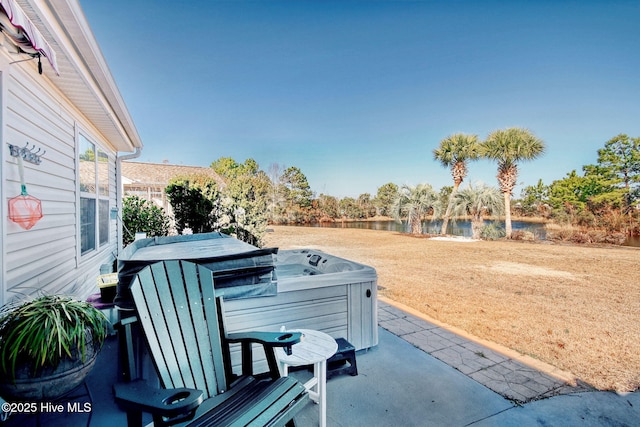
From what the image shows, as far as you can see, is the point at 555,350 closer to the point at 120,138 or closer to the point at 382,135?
the point at 120,138

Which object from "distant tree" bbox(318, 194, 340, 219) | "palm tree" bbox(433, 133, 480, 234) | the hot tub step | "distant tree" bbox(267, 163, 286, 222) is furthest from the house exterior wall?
"distant tree" bbox(318, 194, 340, 219)

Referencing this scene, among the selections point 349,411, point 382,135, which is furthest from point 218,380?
point 382,135

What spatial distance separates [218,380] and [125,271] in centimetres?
99

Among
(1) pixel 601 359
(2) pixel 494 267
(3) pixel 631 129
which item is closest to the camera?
(1) pixel 601 359

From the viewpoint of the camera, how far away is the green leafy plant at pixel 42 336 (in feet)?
4.09

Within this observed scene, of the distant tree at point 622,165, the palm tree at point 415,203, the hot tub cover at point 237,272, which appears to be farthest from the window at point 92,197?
the distant tree at point 622,165

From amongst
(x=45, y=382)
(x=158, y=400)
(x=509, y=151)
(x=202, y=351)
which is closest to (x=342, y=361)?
(x=202, y=351)

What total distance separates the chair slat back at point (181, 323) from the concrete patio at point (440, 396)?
20.9 inches

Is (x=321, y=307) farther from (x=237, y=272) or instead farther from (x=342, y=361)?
(x=237, y=272)

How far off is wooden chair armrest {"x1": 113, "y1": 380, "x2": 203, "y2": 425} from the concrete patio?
0.82 m

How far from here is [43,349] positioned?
4.17 ft

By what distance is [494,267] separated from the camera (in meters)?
7.20

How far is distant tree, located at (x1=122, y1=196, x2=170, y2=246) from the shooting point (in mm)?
6793

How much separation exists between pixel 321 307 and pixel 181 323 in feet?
4.19
